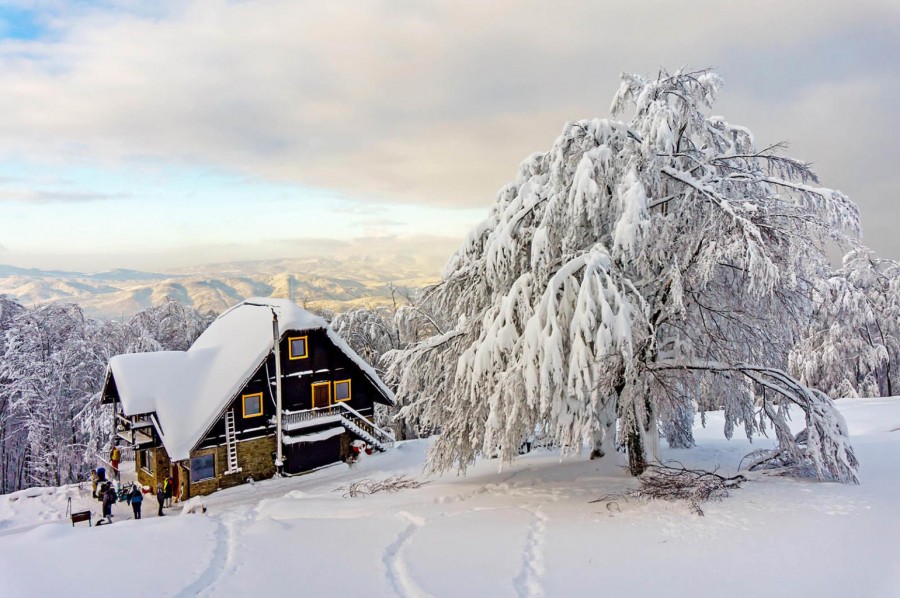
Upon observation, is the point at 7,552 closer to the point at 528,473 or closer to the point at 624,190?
the point at 528,473

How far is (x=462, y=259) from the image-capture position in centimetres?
1555

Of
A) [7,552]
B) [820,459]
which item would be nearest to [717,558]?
[820,459]

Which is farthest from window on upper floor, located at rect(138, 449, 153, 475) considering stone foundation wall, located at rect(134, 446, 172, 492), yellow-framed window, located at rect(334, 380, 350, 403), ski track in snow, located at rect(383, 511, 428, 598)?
ski track in snow, located at rect(383, 511, 428, 598)

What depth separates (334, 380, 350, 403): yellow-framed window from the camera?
26094 millimetres

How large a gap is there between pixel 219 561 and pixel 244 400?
1460 cm

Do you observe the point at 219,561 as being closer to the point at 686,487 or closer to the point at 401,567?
the point at 401,567

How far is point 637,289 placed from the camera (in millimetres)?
13094

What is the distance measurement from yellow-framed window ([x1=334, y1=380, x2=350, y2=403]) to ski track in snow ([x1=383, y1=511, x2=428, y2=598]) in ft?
50.2

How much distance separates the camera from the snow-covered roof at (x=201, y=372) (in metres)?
21.0

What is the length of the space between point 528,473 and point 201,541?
378 inches

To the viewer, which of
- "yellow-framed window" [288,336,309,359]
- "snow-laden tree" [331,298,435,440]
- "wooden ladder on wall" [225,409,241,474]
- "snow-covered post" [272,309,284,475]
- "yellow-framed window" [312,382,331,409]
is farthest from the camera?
"snow-laden tree" [331,298,435,440]

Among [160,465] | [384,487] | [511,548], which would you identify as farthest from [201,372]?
[511,548]

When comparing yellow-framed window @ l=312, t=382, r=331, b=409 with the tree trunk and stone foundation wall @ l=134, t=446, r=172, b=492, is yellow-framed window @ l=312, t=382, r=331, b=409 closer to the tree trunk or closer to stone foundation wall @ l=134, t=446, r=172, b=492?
stone foundation wall @ l=134, t=446, r=172, b=492

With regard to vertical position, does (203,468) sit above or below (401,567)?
below
